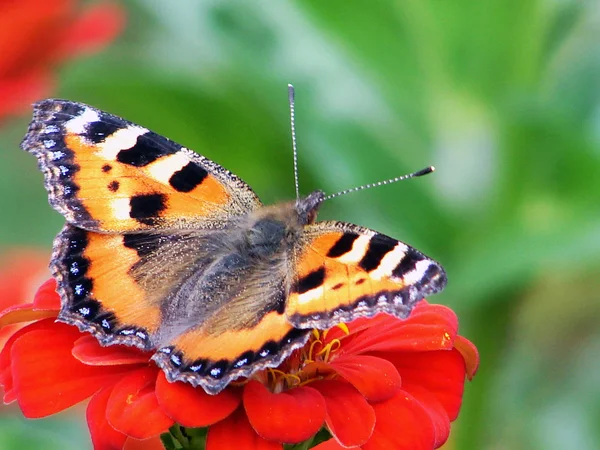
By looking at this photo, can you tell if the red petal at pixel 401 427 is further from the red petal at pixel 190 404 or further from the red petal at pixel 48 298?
the red petal at pixel 48 298

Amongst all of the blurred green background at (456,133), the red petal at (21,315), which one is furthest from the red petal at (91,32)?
the red petal at (21,315)

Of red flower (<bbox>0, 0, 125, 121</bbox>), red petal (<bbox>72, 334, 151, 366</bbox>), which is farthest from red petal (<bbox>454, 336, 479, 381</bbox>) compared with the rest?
red flower (<bbox>0, 0, 125, 121</bbox>)

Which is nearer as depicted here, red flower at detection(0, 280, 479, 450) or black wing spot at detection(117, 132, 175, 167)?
red flower at detection(0, 280, 479, 450)

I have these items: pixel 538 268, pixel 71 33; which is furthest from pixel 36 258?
pixel 538 268

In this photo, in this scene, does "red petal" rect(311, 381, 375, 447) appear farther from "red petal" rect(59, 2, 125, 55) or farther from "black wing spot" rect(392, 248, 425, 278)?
"red petal" rect(59, 2, 125, 55)

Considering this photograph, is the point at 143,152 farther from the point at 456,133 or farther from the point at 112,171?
the point at 456,133

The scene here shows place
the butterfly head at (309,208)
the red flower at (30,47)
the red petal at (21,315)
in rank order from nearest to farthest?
the red petal at (21,315)
the butterfly head at (309,208)
the red flower at (30,47)

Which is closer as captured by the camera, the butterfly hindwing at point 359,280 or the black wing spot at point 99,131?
the butterfly hindwing at point 359,280
